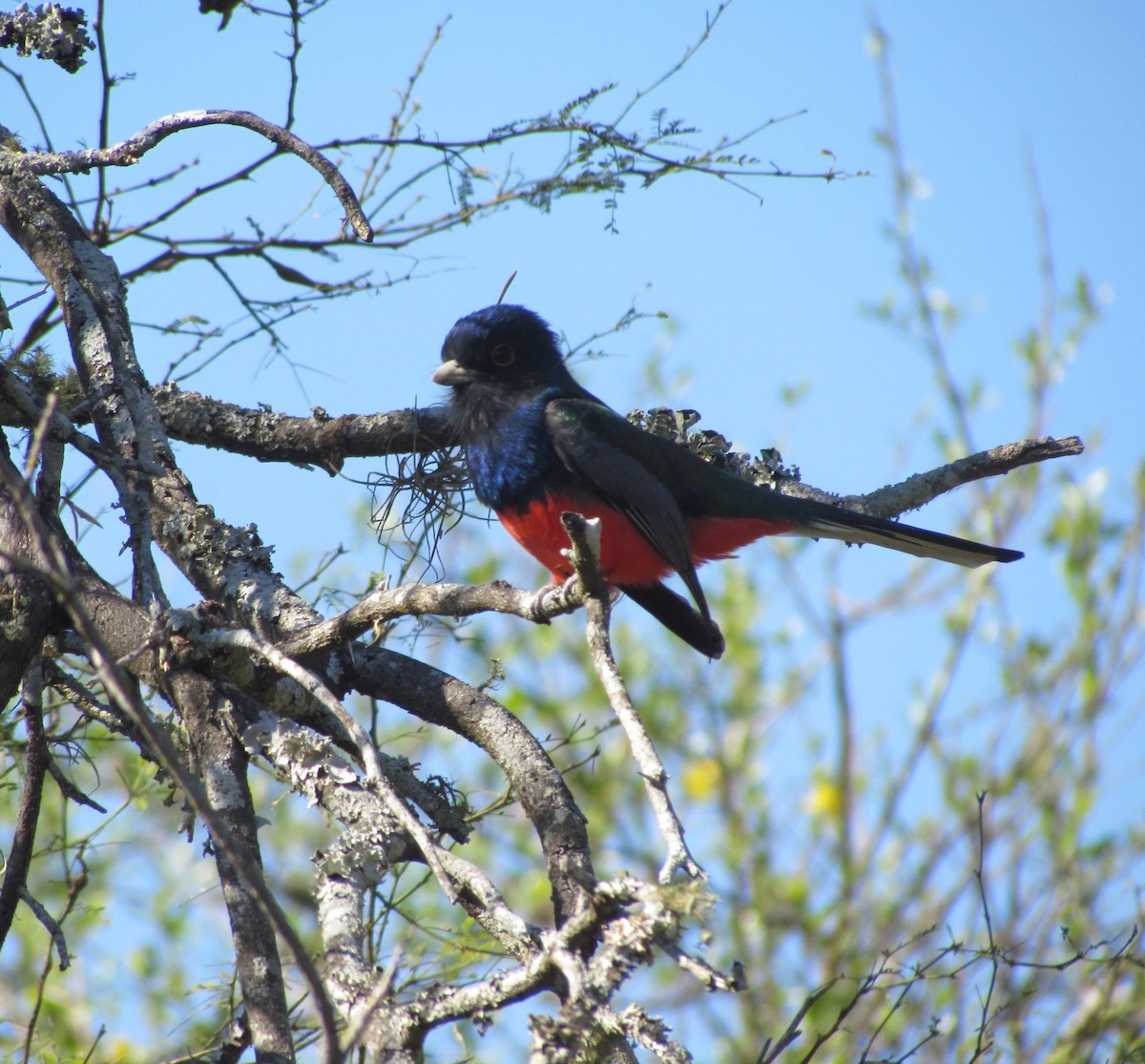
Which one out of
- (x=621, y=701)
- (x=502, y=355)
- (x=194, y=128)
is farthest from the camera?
(x=502, y=355)

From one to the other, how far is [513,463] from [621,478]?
0.39m

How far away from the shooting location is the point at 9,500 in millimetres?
3037

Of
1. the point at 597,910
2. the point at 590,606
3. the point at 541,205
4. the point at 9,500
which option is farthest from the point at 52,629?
the point at 541,205

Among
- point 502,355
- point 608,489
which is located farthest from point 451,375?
point 608,489

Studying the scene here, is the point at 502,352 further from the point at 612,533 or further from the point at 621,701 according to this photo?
the point at 621,701

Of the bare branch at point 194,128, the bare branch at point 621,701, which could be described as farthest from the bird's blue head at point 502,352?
the bare branch at point 621,701

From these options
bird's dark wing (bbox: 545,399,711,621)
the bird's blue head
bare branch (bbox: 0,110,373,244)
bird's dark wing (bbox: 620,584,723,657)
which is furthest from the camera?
the bird's blue head

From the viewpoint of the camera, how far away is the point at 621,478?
442 cm

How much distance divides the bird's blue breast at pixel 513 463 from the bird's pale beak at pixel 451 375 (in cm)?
36

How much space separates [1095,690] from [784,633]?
2072 mm

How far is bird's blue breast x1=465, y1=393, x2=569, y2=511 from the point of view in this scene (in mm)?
4379

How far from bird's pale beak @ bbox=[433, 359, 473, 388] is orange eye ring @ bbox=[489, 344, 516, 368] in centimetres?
13

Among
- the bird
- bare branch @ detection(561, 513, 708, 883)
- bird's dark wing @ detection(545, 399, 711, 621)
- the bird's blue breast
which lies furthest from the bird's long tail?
bare branch @ detection(561, 513, 708, 883)

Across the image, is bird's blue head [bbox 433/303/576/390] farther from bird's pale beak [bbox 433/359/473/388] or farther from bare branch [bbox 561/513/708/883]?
bare branch [bbox 561/513/708/883]
